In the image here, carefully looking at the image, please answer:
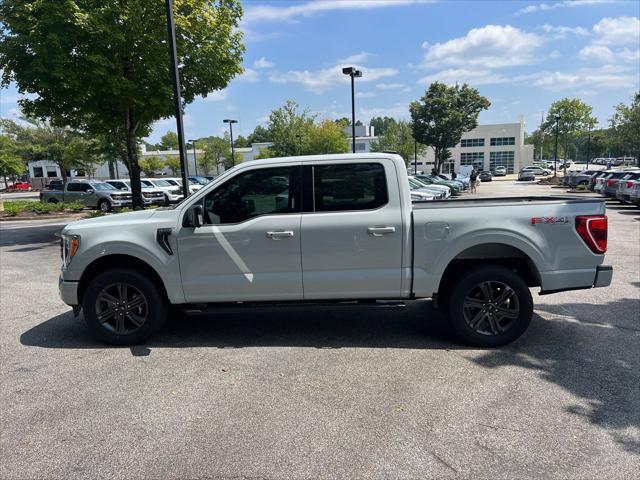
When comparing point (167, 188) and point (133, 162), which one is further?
point (167, 188)

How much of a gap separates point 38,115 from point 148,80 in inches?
158

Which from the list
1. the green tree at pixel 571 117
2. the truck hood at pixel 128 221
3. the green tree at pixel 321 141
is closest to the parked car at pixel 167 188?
the green tree at pixel 321 141

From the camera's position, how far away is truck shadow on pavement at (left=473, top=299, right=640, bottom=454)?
346 centimetres

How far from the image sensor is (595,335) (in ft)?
16.6

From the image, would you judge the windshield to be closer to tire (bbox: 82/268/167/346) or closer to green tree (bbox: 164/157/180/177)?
tire (bbox: 82/268/167/346)

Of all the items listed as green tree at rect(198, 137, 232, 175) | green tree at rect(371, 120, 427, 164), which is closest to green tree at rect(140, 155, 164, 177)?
green tree at rect(198, 137, 232, 175)

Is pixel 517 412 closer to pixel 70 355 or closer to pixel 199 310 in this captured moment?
pixel 199 310

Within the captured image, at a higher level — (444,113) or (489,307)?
(444,113)

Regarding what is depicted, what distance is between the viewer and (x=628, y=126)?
41438 mm

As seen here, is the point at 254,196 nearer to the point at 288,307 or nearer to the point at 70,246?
the point at 288,307

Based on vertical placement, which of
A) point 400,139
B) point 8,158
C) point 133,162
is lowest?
point 133,162

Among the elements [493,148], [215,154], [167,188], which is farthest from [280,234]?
[493,148]

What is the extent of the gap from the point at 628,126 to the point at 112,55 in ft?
144

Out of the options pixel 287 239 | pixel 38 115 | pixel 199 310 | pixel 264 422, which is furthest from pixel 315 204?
pixel 38 115
